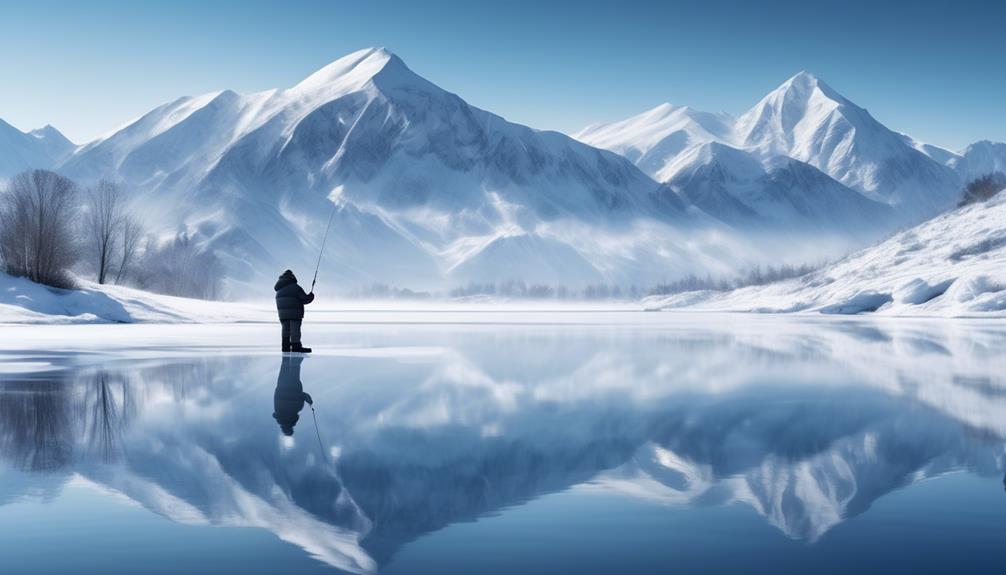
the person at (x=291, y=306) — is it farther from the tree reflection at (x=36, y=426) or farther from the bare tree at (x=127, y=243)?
the bare tree at (x=127, y=243)

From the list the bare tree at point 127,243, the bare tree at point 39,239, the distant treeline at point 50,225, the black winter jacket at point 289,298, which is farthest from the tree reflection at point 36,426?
the bare tree at point 127,243

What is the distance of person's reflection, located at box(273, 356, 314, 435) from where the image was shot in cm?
1256

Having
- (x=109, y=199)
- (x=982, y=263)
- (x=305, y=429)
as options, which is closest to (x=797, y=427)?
(x=305, y=429)

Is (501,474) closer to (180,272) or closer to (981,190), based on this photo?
(981,190)

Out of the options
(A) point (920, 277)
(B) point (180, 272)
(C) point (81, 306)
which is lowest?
(C) point (81, 306)

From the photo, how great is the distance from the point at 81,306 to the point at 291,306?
3247 centimetres

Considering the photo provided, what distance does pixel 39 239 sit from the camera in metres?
54.6

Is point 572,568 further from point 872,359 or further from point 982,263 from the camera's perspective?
point 982,263

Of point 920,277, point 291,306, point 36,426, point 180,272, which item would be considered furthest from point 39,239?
point 920,277

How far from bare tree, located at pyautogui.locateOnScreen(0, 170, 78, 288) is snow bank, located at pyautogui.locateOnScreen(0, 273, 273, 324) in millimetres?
1124

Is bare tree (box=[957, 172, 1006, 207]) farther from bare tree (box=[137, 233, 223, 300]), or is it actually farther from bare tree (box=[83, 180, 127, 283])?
bare tree (box=[137, 233, 223, 300])

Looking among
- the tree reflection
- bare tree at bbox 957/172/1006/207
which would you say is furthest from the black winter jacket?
bare tree at bbox 957/172/1006/207

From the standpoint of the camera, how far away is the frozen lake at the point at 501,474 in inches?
252

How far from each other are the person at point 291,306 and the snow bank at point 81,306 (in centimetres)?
2858
